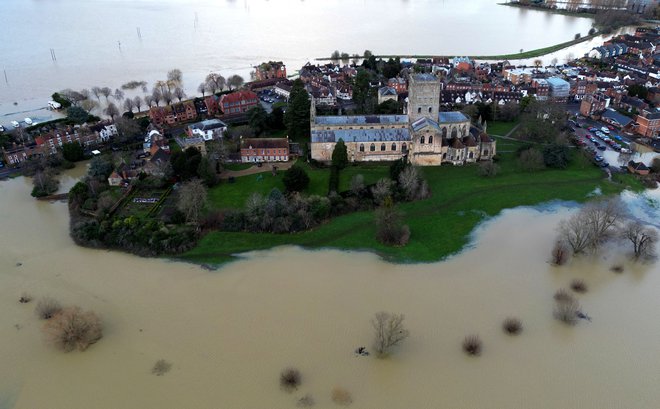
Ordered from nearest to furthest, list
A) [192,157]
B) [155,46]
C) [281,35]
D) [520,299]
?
[520,299]
[192,157]
[155,46]
[281,35]

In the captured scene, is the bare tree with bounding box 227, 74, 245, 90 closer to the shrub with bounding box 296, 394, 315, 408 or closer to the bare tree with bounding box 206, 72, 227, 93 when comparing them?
the bare tree with bounding box 206, 72, 227, 93

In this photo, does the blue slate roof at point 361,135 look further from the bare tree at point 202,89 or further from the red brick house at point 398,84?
the bare tree at point 202,89

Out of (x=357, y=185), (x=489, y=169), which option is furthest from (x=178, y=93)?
(x=489, y=169)

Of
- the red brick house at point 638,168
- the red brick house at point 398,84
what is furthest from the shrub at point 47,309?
the red brick house at point 398,84

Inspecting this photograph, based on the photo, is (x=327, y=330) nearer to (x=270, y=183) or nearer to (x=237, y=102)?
(x=270, y=183)

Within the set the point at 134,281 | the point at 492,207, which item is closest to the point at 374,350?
the point at 134,281

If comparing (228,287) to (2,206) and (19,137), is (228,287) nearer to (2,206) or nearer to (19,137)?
(2,206)

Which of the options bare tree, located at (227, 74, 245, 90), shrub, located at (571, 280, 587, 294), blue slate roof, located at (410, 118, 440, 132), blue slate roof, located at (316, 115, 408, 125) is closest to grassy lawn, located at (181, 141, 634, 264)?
blue slate roof, located at (410, 118, 440, 132)
